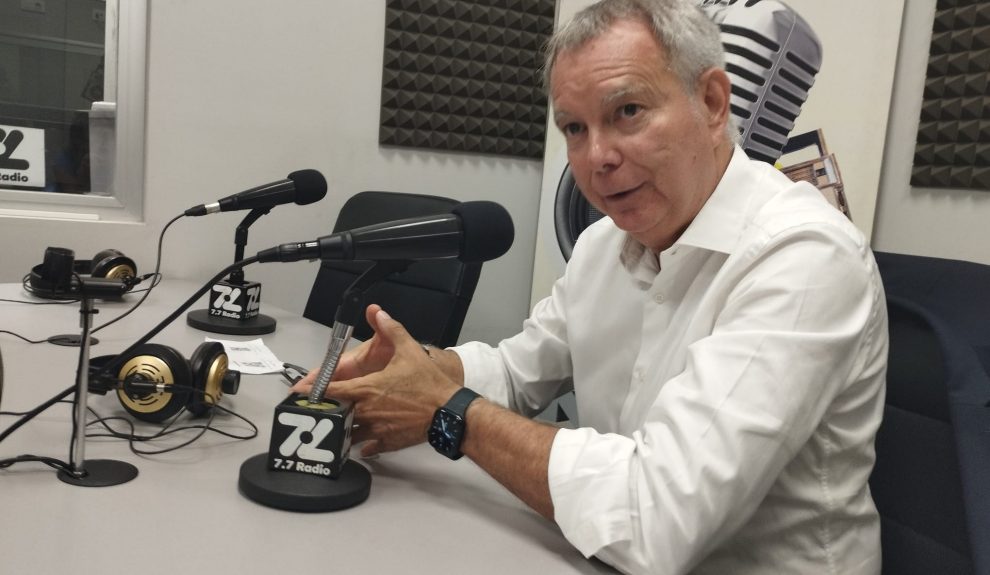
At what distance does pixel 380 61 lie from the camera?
261 cm

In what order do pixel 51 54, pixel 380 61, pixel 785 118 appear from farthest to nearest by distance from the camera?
pixel 380 61
pixel 51 54
pixel 785 118

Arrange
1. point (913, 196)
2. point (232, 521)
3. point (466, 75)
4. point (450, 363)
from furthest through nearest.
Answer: point (466, 75), point (913, 196), point (450, 363), point (232, 521)

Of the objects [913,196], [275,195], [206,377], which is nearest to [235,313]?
[275,195]

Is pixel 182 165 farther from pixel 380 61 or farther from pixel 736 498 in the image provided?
pixel 736 498

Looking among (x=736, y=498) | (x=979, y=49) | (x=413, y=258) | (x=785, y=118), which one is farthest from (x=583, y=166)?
(x=979, y=49)

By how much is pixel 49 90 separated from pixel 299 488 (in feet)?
6.78

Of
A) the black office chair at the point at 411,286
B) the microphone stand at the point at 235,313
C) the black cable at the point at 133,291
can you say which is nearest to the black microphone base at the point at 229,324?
the microphone stand at the point at 235,313

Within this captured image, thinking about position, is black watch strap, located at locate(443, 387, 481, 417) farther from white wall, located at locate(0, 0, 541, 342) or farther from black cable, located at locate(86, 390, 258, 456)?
white wall, located at locate(0, 0, 541, 342)

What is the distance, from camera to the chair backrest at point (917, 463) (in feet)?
2.85

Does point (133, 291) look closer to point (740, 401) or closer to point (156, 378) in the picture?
point (156, 378)

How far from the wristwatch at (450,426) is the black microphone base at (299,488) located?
0.10 m

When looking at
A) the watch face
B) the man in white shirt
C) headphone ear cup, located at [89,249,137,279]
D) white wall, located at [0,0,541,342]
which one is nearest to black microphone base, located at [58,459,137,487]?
the man in white shirt

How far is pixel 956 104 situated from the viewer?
1.79 m

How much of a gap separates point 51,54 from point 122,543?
2.14 metres
